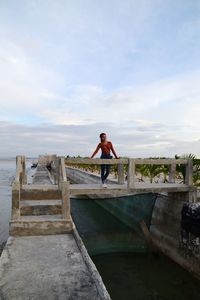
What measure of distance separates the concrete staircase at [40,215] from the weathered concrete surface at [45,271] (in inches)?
15.3

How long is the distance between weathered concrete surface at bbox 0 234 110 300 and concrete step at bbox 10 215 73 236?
325mm

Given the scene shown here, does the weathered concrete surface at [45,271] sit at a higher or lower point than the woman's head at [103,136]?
lower

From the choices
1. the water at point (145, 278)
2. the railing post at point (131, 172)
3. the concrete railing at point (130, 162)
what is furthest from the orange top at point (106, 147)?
the water at point (145, 278)

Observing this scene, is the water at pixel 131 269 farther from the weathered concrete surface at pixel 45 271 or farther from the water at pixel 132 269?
the weathered concrete surface at pixel 45 271

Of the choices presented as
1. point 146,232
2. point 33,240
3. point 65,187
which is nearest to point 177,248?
point 146,232

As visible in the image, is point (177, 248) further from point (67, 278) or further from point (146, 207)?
point (67, 278)

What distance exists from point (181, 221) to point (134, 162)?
250 cm

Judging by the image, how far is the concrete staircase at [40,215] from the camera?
27.0ft

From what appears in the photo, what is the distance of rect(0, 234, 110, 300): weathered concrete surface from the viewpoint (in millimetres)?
5023

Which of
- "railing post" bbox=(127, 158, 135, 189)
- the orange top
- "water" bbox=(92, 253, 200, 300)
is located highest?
the orange top

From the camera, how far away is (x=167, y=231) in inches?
487

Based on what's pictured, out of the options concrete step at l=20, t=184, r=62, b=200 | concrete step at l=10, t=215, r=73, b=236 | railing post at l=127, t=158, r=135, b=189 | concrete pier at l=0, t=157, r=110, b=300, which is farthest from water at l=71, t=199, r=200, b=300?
concrete step at l=20, t=184, r=62, b=200

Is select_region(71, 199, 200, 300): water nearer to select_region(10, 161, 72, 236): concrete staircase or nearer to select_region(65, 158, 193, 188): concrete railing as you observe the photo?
select_region(10, 161, 72, 236): concrete staircase

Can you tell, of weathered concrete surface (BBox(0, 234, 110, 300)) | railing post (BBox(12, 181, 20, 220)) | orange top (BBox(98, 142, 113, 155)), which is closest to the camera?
weathered concrete surface (BBox(0, 234, 110, 300))
